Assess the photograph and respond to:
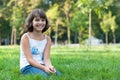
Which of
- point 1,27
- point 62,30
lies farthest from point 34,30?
point 1,27

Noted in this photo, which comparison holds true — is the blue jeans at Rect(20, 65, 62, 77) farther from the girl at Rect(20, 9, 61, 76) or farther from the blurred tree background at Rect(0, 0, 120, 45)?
the blurred tree background at Rect(0, 0, 120, 45)

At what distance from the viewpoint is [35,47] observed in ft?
20.6

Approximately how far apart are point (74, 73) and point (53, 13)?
4471 cm

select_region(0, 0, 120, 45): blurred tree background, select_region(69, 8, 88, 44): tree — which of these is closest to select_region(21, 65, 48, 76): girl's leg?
select_region(0, 0, 120, 45): blurred tree background

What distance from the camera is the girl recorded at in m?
6.07

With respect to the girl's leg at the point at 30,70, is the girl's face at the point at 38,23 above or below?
above

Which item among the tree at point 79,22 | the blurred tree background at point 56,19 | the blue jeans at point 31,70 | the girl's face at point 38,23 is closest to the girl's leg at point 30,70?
the blue jeans at point 31,70

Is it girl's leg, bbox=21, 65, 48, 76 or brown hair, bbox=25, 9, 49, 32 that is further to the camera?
brown hair, bbox=25, 9, 49, 32

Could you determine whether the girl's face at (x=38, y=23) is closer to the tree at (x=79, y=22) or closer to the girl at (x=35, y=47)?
the girl at (x=35, y=47)

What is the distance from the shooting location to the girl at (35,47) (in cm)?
607

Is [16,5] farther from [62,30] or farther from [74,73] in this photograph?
[74,73]

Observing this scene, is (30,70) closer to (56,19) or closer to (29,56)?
(29,56)

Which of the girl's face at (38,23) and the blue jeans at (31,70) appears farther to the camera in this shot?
the girl's face at (38,23)

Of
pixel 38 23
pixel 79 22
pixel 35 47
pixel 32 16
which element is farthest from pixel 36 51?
pixel 79 22
